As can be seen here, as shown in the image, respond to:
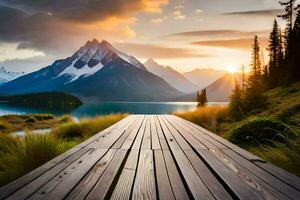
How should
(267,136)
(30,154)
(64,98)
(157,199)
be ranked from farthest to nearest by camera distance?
(64,98), (267,136), (30,154), (157,199)

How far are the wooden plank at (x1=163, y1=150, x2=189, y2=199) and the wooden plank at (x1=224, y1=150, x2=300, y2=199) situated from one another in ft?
2.72

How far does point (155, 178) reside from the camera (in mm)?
2779

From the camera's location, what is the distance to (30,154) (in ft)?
14.1

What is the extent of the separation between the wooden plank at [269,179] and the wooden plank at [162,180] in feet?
3.12

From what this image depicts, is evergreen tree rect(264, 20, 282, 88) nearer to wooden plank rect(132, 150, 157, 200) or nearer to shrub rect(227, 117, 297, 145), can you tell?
shrub rect(227, 117, 297, 145)

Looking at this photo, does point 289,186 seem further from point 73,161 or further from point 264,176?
point 73,161

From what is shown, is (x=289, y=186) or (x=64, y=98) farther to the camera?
(x=64, y=98)

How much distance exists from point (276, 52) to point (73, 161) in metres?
53.2

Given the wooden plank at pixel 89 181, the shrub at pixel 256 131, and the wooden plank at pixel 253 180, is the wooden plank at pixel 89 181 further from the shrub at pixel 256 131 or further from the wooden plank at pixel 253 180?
the shrub at pixel 256 131

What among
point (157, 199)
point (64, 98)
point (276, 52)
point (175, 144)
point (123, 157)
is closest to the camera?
point (157, 199)

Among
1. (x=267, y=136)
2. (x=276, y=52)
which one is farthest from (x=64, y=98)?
(x=267, y=136)

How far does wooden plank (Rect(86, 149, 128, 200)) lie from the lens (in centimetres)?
224

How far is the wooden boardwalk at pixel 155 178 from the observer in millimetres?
2283

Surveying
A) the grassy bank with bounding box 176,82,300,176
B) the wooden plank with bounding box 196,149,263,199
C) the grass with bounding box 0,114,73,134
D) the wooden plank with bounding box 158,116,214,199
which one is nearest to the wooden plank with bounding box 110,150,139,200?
the wooden plank with bounding box 158,116,214,199
